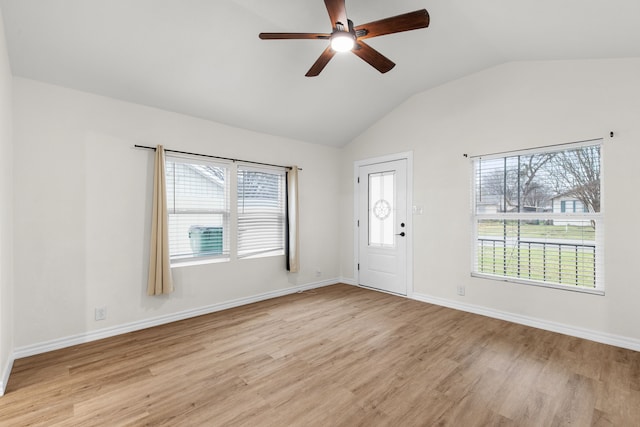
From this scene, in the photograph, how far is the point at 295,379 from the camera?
2.34 metres

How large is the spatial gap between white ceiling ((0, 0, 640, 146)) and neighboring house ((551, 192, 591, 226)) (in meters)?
1.44

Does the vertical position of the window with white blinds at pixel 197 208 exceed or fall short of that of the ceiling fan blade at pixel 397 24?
it falls short

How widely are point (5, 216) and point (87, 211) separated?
2.35ft

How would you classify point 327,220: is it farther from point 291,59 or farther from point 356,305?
point 291,59

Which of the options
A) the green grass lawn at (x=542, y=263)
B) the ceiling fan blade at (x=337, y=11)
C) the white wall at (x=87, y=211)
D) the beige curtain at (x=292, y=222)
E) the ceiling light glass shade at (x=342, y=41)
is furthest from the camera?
the beige curtain at (x=292, y=222)

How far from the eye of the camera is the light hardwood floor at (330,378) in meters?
1.93

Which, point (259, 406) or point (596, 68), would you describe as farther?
point (596, 68)

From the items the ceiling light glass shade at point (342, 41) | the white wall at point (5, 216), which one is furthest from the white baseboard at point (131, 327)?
the ceiling light glass shade at point (342, 41)

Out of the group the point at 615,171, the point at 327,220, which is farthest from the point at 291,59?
the point at 615,171

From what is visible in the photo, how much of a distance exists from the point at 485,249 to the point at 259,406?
332 centimetres

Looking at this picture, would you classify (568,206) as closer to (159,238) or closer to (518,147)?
(518,147)

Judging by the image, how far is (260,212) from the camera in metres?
4.52

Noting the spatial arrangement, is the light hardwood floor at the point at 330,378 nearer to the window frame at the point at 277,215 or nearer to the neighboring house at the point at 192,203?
the neighboring house at the point at 192,203

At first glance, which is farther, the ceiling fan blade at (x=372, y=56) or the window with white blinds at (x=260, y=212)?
the window with white blinds at (x=260, y=212)
